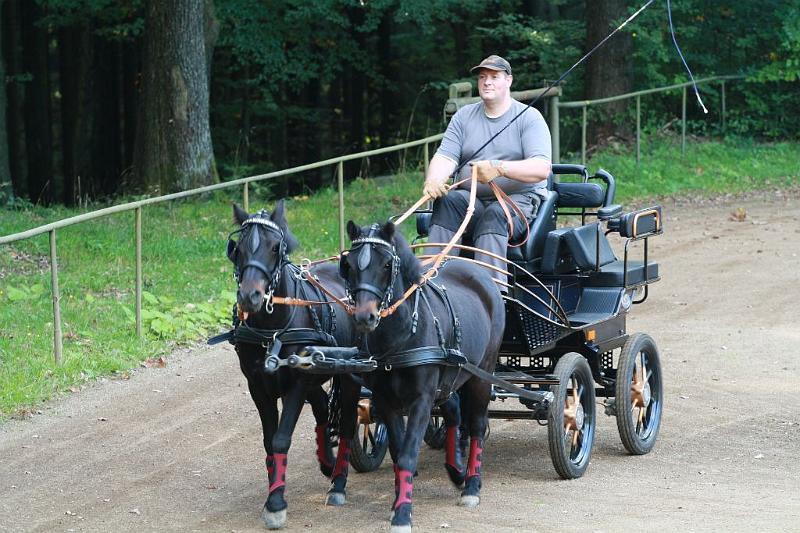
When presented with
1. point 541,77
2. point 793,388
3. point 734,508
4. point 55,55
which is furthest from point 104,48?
point 734,508

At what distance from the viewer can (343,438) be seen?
7273 millimetres

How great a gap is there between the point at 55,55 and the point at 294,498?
32269 mm

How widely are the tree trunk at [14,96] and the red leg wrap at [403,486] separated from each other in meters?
20.9

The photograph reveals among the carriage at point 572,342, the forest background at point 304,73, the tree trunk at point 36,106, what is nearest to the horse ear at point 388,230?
the carriage at point 572,342

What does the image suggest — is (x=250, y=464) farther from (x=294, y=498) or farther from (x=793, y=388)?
(x=793, y=388)

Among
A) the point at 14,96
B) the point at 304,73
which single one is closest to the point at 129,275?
the point at 304,73

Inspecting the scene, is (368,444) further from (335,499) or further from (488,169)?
(488,169)

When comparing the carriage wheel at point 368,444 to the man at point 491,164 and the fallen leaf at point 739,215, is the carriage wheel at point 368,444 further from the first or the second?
the fallen leaf at point 739,215

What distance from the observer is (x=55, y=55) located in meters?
37.5

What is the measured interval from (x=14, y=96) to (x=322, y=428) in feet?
79.0

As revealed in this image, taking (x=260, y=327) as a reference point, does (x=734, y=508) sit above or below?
below

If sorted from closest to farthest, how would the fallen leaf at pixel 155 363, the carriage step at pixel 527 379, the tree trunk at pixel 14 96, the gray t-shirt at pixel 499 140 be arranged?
the carriage step at pixel 527 379
the gray t-shirt at pixel 499 140
the fallen leaf at pixel 155 363
the tree trunk at pixel 14 96

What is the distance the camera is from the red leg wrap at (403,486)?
6559 mm

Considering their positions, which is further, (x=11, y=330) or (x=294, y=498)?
(x=11, y=330)
